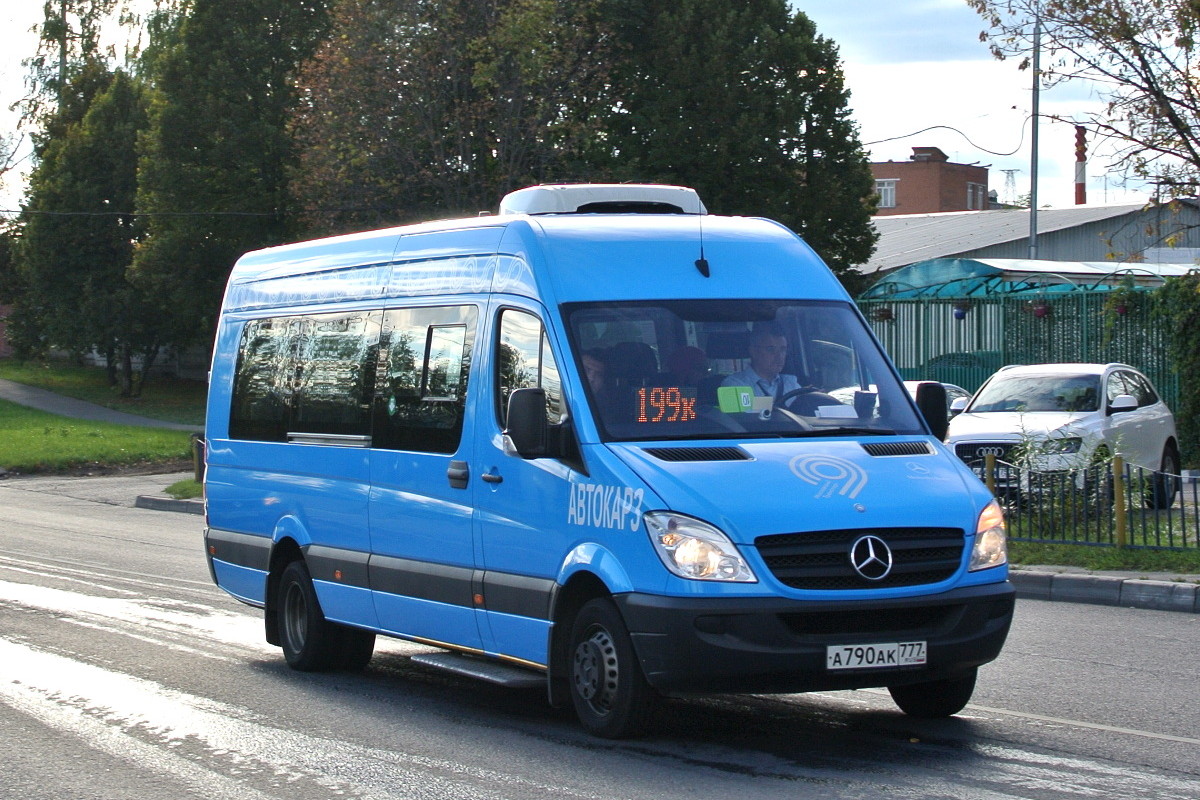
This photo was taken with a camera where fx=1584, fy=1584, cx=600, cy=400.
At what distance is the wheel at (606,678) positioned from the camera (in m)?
6.62

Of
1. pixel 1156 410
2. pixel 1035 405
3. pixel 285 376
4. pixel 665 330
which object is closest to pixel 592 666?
pixel 665 330

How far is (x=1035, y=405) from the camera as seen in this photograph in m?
18.0

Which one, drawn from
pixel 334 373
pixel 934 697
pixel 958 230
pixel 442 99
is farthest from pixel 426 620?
pixel 958 230

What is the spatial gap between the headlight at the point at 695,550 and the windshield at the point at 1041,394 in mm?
12139

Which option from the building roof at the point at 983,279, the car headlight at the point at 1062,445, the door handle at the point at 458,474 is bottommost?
the door handle at the point at 458,474

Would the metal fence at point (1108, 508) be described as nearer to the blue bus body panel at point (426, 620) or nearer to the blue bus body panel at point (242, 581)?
the blue bus body panel at point (242, 581)

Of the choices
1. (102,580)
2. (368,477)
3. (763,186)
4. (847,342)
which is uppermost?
(763,186)

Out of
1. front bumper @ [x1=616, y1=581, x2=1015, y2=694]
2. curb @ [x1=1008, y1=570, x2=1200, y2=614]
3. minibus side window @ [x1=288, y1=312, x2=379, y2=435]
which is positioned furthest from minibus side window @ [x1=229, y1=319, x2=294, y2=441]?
curb @ [x1=1008, y1=570, x2=1200, y2=614]

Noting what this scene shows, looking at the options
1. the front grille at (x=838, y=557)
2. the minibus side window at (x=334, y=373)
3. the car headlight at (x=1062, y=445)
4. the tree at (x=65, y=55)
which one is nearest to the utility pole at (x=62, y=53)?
the tree at (x=65, y=55)

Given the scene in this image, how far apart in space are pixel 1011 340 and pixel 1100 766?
21.9m

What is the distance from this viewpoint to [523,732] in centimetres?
735

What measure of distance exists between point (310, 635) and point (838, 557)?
4.07 meters

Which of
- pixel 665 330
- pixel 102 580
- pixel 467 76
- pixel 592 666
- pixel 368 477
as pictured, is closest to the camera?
pixel 592 666

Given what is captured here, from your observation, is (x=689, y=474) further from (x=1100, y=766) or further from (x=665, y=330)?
(x=1100, y=766)
